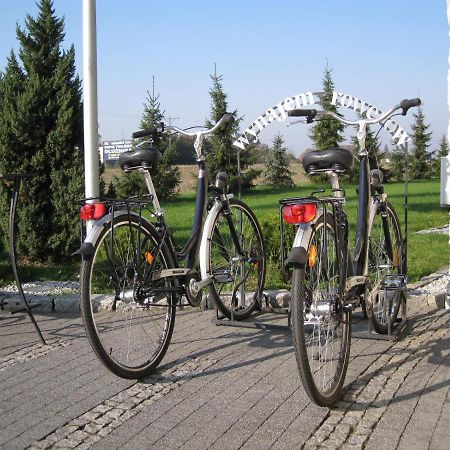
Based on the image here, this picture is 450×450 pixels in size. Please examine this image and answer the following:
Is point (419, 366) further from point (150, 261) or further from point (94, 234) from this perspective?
point (94, 234)

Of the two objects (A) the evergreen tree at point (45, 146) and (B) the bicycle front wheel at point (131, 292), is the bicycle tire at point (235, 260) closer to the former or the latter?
(B) the bicycle front wheel at point (131, 292)

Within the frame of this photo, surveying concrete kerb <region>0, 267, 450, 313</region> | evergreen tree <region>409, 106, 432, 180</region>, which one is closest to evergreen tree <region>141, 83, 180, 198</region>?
concrete kerb <region>0, 267, 450, 313</region>

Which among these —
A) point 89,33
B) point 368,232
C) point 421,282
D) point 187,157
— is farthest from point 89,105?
point 187,157

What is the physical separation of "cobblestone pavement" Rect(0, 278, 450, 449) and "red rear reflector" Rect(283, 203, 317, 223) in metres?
1.03

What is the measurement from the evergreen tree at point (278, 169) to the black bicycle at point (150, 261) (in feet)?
100

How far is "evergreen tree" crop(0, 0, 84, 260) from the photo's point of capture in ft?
29.5

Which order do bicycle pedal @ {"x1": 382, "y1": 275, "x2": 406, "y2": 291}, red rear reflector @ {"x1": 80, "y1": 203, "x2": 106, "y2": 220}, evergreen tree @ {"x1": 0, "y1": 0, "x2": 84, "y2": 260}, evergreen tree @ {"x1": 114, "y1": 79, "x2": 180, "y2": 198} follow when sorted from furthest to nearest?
evergreen tree @ {"x1": 114, "y1": 79, "x2": 180, "y2": 198} < evergreen tree @ {"x1": 0, "y1": 0, "x2": 84, "y2": 260} < bicycle pedal @ {"x1": 382, "y1": 275, "x2": 406, "y2": 291} < red rear reflector @ {"x1": 80, "y1": 203, "x2": 106, "y2": 220}

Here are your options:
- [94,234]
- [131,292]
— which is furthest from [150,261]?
[94,234]

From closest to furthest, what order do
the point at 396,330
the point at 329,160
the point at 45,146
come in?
the point at 329,160 → the point at 396,330 → the point at 45,146

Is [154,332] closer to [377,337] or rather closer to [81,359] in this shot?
[81,359]

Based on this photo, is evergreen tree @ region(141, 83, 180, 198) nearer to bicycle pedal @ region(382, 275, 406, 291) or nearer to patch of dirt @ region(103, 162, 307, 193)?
patch of dirt @ region(103, 162, 307, 193)

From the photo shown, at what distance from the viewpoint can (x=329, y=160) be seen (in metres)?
3.89

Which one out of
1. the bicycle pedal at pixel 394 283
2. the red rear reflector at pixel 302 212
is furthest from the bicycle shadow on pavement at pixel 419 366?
the red rear reflector at pixel 302 212

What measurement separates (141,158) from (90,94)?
2.56m
